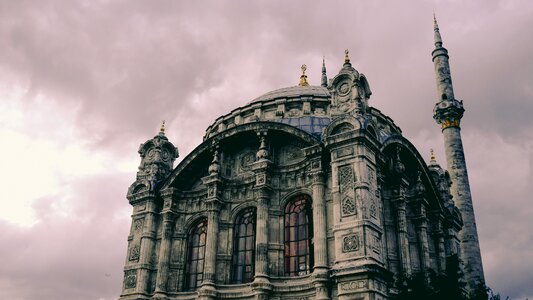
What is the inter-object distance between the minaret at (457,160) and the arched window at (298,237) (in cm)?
1682

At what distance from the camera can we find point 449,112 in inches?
1608

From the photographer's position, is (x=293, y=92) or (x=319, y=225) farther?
(x=293, y=92)

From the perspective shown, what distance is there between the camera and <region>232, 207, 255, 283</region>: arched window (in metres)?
24.2

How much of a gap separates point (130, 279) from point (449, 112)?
27382mm

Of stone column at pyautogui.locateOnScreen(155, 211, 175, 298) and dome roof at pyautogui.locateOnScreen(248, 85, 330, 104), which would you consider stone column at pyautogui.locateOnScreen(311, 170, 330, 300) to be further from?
dome roof at pyautogui.locateOnScreen(248, 85, 330, 104)

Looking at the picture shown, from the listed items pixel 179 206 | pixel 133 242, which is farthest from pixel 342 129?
pixel 133 242

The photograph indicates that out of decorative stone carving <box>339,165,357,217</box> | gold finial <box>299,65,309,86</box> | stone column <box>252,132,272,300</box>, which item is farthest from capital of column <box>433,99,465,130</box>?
decorative stone carving <box>339,165,357,217</box>

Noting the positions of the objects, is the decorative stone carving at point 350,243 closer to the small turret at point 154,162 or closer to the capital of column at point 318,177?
the capital of column at point 318,177

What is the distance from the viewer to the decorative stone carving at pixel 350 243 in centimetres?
1980

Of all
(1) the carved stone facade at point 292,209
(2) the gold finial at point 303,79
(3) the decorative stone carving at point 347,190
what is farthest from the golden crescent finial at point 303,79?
(3) the decorative stone carving at point 347,190

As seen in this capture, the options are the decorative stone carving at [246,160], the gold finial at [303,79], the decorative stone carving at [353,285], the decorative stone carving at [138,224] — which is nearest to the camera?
the decorative stone carving at [353,285]

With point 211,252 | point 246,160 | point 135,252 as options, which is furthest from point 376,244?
point 135,252

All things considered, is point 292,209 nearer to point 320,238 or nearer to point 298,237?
point 298,237

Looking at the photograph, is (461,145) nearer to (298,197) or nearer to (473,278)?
(473,278)
